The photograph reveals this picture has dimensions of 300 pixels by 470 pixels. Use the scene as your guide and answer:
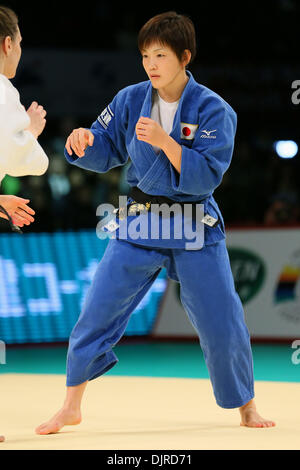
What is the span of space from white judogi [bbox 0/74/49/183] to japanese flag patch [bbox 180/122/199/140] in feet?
2.29

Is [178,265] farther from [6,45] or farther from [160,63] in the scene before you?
[6,45]

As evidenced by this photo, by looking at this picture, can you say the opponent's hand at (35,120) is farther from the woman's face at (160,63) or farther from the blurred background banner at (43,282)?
the blurred background banner at (43,282)

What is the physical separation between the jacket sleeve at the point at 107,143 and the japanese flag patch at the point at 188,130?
320 mm

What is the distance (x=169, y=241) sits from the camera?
3.50 meters

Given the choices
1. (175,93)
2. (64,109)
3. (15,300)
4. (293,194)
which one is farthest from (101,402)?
(64,109)

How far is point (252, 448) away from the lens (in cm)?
311

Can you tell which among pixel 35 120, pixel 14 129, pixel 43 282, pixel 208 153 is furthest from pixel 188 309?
pixel 43 282

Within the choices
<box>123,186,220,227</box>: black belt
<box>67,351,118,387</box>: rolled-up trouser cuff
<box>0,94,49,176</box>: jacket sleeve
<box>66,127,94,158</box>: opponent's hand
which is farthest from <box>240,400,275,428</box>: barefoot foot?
<box>0,94,49,176</box>: jacket sleeve

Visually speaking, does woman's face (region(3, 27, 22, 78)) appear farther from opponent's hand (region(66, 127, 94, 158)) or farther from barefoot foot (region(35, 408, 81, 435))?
barefoot foot (region(35, 408, 81, 435))

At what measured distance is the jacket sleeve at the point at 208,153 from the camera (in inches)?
130

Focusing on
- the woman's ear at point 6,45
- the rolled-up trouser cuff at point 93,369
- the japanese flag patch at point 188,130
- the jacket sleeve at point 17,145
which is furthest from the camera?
the rolled-up trouser cuff at point 93,369

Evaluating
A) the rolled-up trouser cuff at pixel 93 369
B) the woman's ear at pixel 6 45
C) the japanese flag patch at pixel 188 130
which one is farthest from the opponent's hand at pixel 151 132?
the rolled-up trouser cuff at pixel 93 369

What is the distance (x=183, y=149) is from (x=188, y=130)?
0.19 metres
